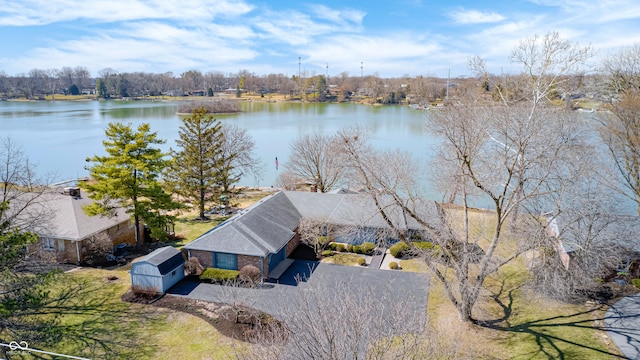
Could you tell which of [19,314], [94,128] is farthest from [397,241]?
[94,128]

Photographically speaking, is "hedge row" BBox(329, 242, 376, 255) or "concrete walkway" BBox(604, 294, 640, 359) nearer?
"concrete walkway" BBox(604, 294, 640, 359)

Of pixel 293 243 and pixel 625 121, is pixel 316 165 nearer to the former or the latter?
pixel 293 243

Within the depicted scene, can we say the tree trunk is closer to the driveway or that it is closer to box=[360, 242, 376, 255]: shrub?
the driveway

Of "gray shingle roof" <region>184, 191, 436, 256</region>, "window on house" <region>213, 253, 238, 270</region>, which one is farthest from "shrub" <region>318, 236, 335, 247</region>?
"window on house" <region>213, 253, 238, 270</region>

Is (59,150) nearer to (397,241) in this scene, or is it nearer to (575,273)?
(397,241)

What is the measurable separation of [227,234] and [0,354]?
9631 millimetres

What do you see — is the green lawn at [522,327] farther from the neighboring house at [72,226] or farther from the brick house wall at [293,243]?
the neighboring house at [72,226]

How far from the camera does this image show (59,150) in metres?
51.8

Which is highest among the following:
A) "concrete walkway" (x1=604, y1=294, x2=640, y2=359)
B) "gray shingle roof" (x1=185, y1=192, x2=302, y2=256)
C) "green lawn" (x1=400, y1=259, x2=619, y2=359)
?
"gray shingle roof" (x1=185, y1=192, x2=302, y2=256)

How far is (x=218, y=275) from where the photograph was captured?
59.1 ft

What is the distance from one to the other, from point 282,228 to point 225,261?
3.59m

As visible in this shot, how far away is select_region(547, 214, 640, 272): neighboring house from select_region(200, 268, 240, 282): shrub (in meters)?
12.7

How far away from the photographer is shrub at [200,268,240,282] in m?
17.8

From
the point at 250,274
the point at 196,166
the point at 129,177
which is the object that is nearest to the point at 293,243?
the point at 250,274
